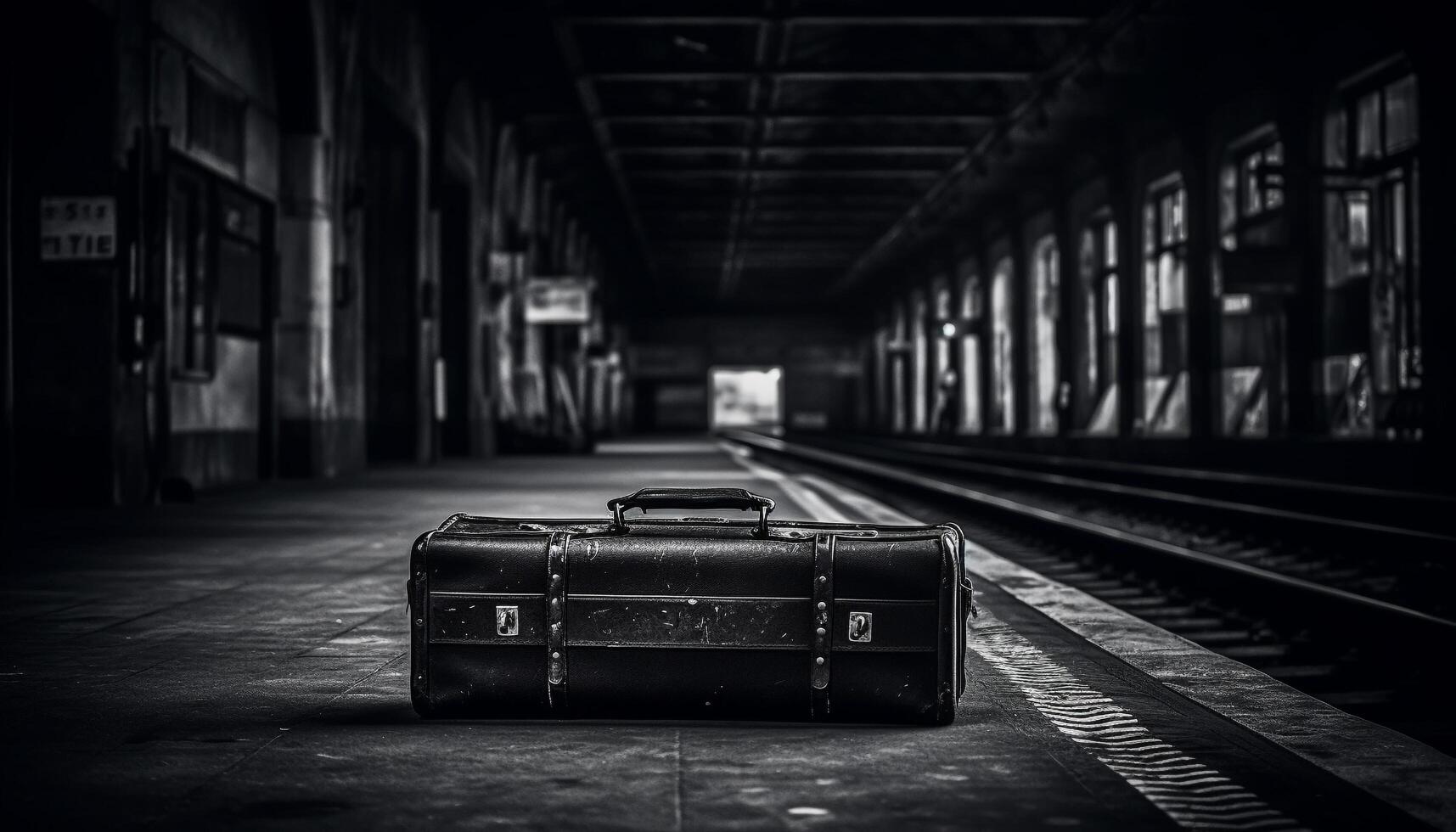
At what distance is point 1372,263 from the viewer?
18.8m

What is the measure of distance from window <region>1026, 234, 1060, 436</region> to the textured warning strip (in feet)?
98.9

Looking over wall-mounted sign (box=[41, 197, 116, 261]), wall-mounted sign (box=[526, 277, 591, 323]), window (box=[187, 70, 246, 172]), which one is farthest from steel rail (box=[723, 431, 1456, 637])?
wall-mounted sign (box=[526, 277, 591, 323])

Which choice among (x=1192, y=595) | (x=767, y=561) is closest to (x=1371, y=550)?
(x=1192, y=595)

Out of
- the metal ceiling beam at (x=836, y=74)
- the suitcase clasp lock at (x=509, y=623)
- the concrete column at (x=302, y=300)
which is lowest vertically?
the suitcase clasp lock at (x=509, y=623)

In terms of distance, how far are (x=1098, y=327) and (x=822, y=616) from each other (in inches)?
1093

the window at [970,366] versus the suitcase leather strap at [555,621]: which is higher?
the window at [970,366]

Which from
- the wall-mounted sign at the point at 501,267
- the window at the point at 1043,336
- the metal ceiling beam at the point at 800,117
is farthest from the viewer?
the window at the point at 1043,336

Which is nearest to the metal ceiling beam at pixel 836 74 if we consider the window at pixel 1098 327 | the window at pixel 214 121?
the window at pixel 1098 327

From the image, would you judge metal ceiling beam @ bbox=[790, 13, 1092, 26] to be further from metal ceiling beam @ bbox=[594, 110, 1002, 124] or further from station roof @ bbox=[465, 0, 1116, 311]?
metal ceiling beam @ bbox=[594, 110, 1002, 124]

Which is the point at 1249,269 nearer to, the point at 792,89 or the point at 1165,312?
the point at 1165,312

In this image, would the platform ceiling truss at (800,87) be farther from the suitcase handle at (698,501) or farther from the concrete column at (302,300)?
the suitcase handle at (698,501)

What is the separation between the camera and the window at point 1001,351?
126 feet

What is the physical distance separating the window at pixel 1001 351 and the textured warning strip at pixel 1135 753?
34.2m

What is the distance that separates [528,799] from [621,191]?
33578mm
